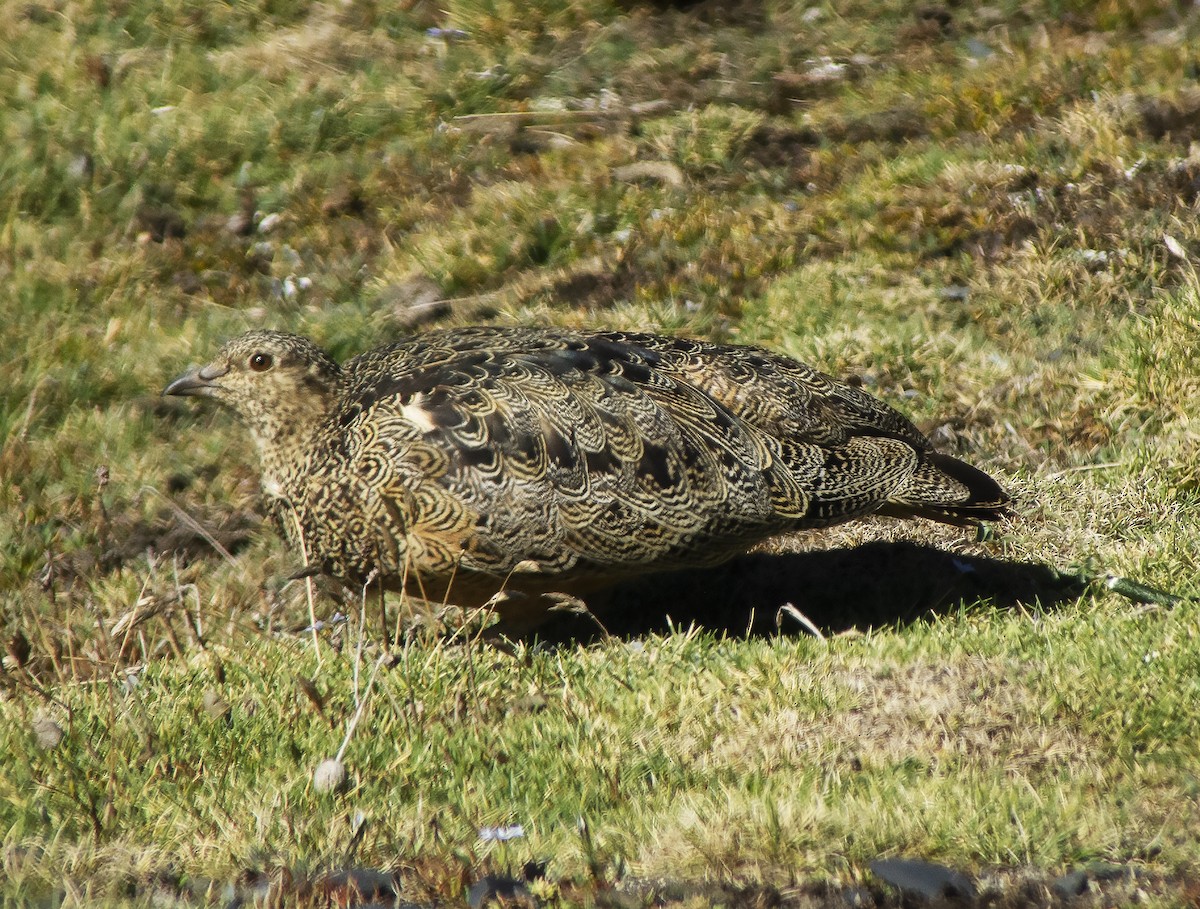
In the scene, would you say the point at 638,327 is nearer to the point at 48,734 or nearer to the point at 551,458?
the point at 551,458

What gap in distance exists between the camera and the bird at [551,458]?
15.4 ft

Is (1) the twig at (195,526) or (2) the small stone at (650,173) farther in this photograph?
(2) the small stone at (650,173)

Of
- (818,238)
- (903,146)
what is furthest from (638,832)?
(903,146)

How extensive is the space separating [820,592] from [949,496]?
2.32 feet

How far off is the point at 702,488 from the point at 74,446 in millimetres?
3527

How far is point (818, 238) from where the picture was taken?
788 cm

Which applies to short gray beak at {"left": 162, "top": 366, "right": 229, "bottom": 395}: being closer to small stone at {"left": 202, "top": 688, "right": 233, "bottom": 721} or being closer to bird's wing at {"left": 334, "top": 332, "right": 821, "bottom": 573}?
bird's wing at {"left": 334, "top": 332, "right": 821, "bottom": 573}

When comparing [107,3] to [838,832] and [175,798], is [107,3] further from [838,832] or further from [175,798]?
[838,832]

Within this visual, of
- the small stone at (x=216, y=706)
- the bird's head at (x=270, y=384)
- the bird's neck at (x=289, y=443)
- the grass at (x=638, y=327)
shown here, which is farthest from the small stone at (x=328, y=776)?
the bird's head at (x=270, y=384)

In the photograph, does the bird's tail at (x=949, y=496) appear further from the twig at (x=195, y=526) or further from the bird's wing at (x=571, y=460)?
the twig at (x=195, y=526)

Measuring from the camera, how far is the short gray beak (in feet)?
17.4

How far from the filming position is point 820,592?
18.3 feet

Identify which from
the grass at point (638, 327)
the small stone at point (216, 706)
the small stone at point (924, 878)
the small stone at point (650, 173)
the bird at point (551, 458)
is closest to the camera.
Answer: the small stone at point (924, 878)

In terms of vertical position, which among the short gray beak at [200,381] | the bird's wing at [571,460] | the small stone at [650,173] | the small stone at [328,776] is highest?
the bird's wing at [571,460]
